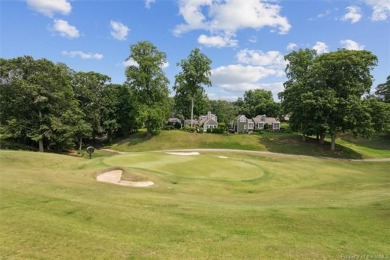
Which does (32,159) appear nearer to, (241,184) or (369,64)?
(241,184)

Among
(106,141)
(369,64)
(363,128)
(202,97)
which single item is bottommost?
(106,141)

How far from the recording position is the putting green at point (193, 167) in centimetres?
2618

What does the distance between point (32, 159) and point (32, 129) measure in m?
21.0

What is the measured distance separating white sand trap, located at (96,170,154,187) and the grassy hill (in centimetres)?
3721

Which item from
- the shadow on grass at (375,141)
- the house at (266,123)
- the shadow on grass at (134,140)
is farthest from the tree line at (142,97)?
the house at (266,123)

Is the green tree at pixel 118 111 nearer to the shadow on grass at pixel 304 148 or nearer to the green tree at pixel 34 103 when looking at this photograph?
the green tree at pixel 34 103

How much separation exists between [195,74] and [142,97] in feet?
44.6

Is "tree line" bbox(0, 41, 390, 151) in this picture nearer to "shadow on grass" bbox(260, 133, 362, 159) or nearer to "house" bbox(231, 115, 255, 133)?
"shadow on grass" bbox(260, 133, 362, 159)

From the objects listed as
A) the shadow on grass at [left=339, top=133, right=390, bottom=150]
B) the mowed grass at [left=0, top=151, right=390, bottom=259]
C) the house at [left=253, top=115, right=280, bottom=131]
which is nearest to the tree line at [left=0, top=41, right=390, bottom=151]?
the shadow on grass at [left=339, top=133, right=390, bottom=150]

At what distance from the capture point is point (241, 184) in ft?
79.5

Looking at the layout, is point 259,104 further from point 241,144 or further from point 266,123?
point 241,144

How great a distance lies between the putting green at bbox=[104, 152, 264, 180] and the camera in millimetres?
26183

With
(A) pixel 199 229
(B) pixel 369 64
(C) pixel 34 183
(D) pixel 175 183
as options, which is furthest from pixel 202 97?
(A) pixel 199 229

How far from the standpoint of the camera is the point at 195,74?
71.8m
